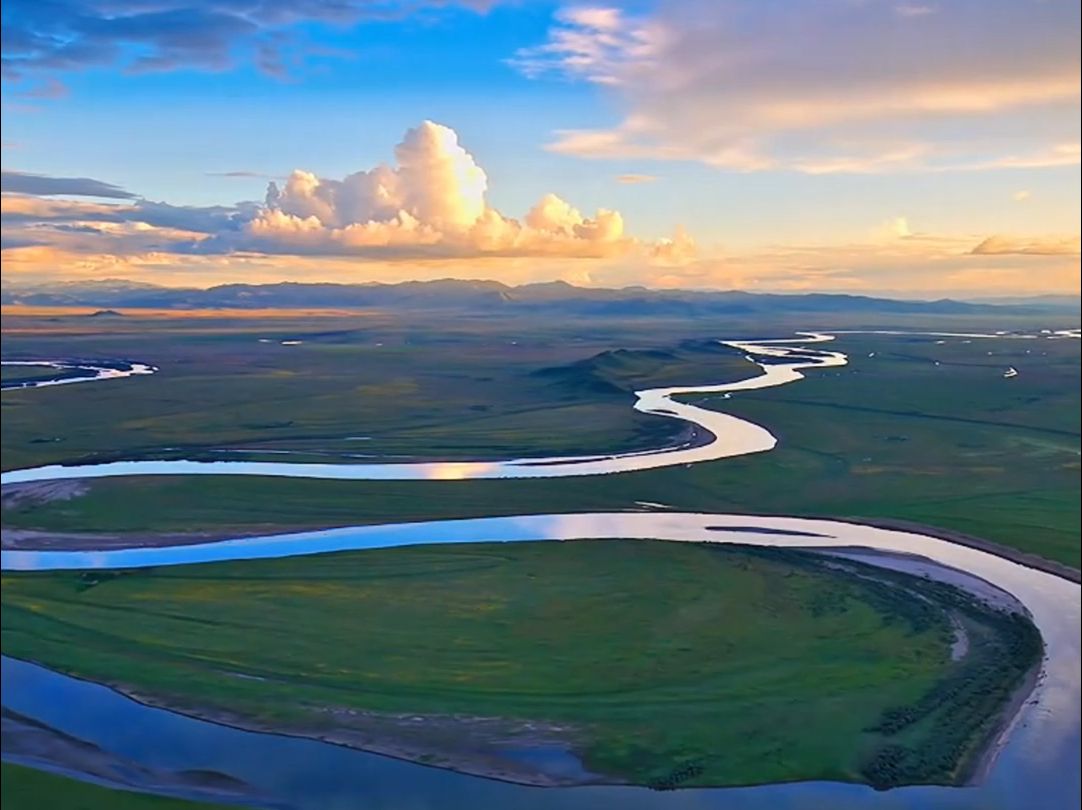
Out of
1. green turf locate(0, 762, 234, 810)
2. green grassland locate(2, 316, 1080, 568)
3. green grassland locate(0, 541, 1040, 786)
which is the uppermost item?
green grassland locate(2, 316, 1080, 568)

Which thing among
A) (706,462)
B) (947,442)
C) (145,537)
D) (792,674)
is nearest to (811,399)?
(947,442)

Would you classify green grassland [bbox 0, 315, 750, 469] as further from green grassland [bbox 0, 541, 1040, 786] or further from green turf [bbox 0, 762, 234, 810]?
green turf [bbox 0, 762, 234, 810]

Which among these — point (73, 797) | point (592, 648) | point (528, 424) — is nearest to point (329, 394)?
point (528, 424)

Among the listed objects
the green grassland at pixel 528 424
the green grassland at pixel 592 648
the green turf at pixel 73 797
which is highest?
the green grassland at pixel 528 424

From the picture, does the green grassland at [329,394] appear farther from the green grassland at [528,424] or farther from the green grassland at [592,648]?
the green grassland at [592,648]

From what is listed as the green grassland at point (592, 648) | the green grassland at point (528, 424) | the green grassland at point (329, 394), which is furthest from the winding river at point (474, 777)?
the green grassland at point (329, 394)

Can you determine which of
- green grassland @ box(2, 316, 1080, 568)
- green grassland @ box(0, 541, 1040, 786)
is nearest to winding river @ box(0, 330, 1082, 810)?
green grassland @ box(0, 541, 1040, 786)
